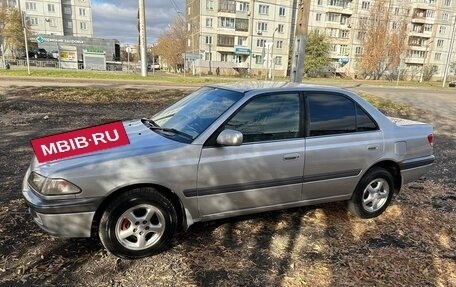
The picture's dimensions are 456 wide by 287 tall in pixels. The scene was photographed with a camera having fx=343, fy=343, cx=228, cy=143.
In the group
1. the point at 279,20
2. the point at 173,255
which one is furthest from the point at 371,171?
the point at 279,20

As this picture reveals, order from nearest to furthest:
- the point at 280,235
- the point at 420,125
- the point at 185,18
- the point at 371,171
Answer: the point at 280,235 < the point at 371,171 < the point at 420,125 < the point at 185,18

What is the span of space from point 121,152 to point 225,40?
57727 mm

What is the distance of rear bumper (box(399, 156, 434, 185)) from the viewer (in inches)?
168

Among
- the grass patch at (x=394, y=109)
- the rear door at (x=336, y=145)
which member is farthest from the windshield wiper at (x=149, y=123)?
the grass patch at (x=394, y=109)

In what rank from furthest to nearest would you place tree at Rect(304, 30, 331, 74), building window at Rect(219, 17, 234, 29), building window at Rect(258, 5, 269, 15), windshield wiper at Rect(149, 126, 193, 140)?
building window at Rect(258, 5, 269, 15), building window at Rect(219, 17, 234, 29), tree at Rect(304, 30, 331, 74), windshield wiper at Rect(149, 126, 193, 140)

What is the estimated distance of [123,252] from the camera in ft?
10.1

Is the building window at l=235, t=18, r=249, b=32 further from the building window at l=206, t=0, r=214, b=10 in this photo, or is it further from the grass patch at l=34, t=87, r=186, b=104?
the grass patch at l=34, t=87, r=186, b=104

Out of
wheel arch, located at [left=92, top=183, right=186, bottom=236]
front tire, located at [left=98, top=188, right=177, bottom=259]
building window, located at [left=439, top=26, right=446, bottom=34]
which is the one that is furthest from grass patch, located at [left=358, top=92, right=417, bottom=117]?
building window, located at [left=439, top=26, right=446, bottom=34]

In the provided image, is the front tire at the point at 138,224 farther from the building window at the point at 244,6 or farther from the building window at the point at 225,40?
the building window at the point at 244,6

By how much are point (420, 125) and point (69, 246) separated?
437 cm

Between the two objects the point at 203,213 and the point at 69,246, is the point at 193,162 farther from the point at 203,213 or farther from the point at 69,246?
the point at 69,246

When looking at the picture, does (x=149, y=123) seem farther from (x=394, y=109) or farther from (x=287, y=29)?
(x=287, y=29)

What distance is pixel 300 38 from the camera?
7777 mm

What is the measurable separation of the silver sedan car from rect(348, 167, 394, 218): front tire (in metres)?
0.01
